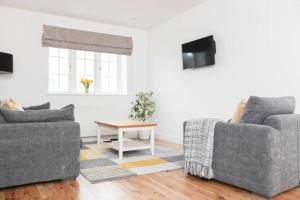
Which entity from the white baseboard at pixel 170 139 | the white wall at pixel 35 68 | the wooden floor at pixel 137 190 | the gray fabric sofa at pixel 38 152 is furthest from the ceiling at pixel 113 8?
the wooden floor at pixel 137 190

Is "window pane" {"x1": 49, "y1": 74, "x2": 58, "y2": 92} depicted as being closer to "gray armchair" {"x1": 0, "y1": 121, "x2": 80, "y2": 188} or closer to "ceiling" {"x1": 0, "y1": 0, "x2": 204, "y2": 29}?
"ceiling" {"x1": 0, "y1": 0, "x2": 204, "y2": 29}

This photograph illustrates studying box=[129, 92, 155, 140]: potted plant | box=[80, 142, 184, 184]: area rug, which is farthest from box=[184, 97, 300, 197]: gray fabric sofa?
box=[129, 92, 155, 140]: potted plant

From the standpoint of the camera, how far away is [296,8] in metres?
3.06

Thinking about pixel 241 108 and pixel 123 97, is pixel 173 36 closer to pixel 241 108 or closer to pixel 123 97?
pixel 123 97

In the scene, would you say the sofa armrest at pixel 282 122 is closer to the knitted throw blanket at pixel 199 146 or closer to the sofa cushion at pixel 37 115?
the knitted throw blanket at pixel 199 146

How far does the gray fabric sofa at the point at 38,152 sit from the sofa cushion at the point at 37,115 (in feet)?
0.18

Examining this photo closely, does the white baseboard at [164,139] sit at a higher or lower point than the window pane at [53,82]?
lower

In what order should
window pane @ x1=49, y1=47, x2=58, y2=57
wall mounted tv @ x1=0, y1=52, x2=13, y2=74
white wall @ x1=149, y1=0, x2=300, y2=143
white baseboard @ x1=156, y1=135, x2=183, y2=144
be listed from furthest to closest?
window pane @ x1=49, y1=47, x2=58, y2=57
white baseboard @ x1=156, y1=135, x2=183, y2=144
wall mounted tv @ x1=0, y1=52, x2=13, y2=74
white wall @ x1=149, y1=0, x2=300, y2=143

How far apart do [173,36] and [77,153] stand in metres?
3.37

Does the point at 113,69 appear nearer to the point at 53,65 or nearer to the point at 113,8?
the point at 53,65

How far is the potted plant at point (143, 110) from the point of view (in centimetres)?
565

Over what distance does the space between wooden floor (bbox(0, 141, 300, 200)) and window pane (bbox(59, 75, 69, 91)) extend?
9.77 ft

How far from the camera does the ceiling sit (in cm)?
439

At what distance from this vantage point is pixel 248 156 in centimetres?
228
